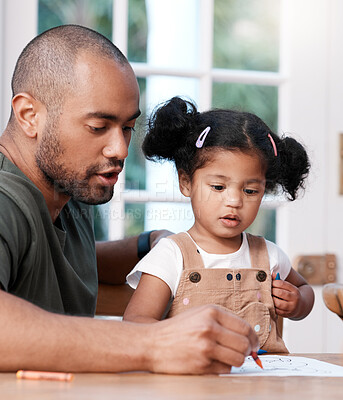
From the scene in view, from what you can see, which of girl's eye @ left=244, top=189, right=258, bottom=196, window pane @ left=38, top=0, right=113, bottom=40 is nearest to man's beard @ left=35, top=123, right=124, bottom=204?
girl's eye @ left=244, top=189, right=258, bottom=196

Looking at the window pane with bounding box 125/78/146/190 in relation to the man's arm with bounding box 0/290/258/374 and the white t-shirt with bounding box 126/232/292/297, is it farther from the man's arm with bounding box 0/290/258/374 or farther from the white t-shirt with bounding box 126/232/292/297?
the man's arm with bounding box 0/290/258/374

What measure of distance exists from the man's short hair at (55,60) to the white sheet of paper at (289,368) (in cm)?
67

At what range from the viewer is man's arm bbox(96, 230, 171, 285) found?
5.23ft

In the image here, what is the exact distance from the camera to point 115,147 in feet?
4.08

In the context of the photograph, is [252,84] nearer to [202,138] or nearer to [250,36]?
[250,36]

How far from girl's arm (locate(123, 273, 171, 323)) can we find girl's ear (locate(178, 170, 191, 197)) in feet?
0.84

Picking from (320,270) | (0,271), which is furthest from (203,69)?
(0,271)

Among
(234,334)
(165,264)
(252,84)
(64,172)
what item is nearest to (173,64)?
(252,84)

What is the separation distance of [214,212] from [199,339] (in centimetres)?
51

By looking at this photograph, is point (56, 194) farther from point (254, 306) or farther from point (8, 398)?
point (8, 398)

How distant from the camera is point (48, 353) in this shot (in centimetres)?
80

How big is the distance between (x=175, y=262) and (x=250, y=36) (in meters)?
1.16

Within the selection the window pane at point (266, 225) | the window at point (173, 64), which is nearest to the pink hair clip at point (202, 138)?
the window at point (173, 64)

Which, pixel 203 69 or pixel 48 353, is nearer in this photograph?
pixel 48 353
